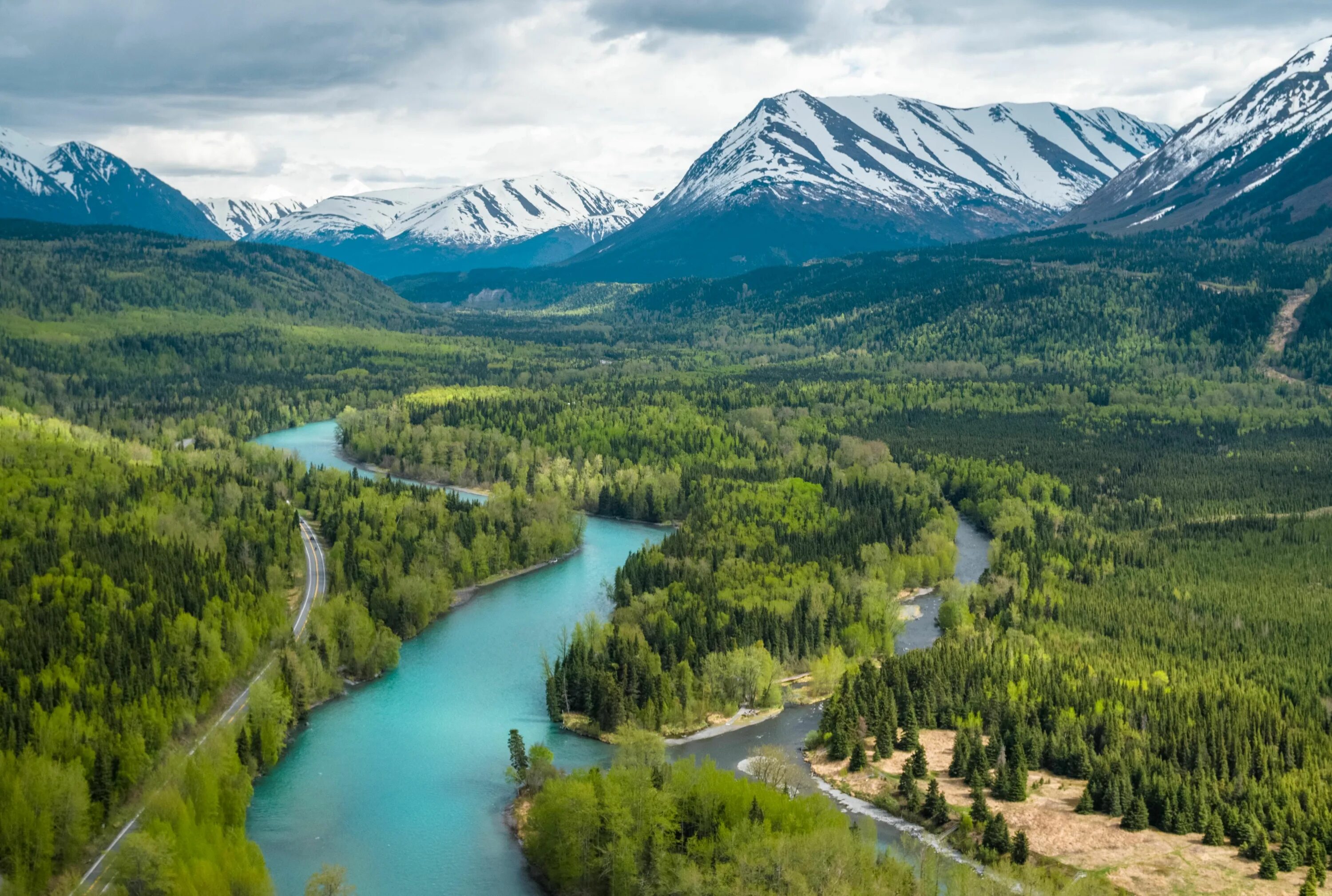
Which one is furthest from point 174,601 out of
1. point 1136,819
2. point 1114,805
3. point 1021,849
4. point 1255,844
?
point 1255,844

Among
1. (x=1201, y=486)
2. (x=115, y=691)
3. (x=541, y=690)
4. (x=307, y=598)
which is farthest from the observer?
(x=1201, y=486)

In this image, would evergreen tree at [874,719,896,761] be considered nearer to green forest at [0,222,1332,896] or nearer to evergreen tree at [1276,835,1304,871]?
green forest at [0,222,1332,896]

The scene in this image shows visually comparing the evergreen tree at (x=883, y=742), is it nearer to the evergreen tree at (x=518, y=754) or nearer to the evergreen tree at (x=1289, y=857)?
the evergreen tree at (x=518, y=754)

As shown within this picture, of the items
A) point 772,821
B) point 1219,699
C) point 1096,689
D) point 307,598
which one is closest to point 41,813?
point 772,821

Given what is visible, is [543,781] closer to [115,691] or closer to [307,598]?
[115,691]

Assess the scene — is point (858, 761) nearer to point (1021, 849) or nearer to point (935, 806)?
point (935, 806)

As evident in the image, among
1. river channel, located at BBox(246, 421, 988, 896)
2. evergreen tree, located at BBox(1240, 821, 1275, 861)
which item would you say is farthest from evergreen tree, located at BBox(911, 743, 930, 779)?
evergreen tree, located at BBox(1240, 821, 1275, 861)
